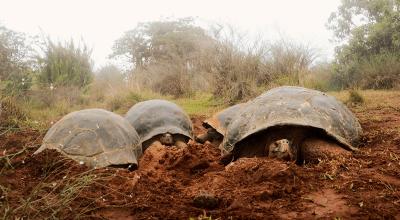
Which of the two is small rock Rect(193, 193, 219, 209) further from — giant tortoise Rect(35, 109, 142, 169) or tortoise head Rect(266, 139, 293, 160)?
giant tortoise Rect(35, 109, 142, 169)

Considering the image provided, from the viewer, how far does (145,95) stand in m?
12.3

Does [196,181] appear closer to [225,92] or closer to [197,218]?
[197,218]

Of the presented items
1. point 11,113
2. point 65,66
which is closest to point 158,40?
point 65,66

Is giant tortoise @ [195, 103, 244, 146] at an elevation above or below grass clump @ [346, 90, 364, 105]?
below

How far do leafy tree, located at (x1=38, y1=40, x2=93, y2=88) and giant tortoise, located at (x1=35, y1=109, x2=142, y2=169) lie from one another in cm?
806

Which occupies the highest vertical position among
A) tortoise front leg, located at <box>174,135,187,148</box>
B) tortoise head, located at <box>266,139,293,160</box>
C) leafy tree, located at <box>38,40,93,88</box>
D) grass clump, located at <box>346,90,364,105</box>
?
leafy tree, located at <box>38,40,93,88</box>

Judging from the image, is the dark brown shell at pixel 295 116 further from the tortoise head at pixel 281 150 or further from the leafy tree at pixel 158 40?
the leafy tree at pixel 158 40

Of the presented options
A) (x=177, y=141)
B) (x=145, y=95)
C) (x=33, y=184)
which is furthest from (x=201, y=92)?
(x=33, y=184)

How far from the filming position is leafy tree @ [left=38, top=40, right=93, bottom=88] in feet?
42.6

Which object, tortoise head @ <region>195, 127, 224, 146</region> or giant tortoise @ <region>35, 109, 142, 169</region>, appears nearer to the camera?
giant tortoise @ <region>35, 109, 142, 169</region>

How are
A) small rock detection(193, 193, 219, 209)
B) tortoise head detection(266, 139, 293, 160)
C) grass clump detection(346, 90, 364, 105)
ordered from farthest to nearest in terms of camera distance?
grass clump detection(346, 90, 364, 105), tortoise head detection(266, 139, 293, 160), small rock detection(193, 193, 219, 209)

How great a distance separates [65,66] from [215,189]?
437 inches

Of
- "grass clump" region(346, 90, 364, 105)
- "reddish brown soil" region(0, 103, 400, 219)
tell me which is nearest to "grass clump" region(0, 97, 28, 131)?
"reddish brown soil" region(0, 103, 400, 219)

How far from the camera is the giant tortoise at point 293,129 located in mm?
3846
